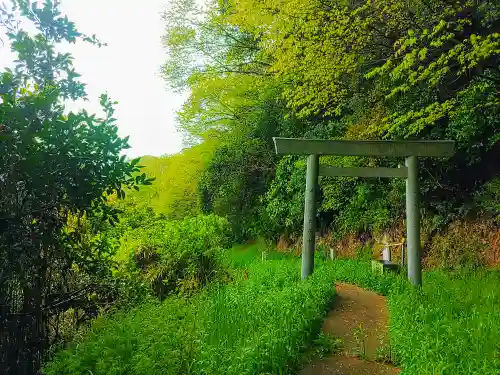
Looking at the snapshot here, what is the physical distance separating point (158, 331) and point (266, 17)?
9002 millimetres

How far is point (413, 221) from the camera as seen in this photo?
835 cm

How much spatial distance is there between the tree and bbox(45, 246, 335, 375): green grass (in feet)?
1.57

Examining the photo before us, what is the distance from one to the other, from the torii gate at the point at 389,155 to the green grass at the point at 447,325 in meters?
0.82

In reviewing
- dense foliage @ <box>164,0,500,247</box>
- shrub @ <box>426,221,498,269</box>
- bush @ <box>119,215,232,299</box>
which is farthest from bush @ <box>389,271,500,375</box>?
bush @ <box>119,215,232,299</box>

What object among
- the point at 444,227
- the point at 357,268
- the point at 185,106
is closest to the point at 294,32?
the point at 357,268

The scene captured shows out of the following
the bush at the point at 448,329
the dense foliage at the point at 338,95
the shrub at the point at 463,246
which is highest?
the dense foliage at the point at 338,95

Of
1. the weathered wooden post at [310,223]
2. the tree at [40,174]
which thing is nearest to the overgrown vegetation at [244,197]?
the tree at [40,174]

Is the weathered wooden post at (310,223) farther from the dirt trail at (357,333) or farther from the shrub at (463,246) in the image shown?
the shrub at (463,246)

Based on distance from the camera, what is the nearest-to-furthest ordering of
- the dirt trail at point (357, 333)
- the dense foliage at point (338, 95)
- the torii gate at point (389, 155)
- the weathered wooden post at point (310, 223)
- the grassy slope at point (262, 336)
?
the grassy slope at point (262, 336)
the dirt trail at point (357, 333)
the torii gate at point (389, 155)
the weathered wooden post at point (310, 223)
the dense foliage at point (338, 95)

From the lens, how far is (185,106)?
743 inches

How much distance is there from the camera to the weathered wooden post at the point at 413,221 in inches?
321

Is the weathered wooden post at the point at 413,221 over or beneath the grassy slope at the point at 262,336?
over

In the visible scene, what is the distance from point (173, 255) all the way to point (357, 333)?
4.84 m

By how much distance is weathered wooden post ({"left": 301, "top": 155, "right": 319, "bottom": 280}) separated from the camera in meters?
8.62
